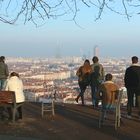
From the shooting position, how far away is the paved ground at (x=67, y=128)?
11891 millimetres

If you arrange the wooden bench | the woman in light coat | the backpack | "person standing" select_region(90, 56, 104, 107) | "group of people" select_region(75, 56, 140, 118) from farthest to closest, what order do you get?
the backpack
"person standing" select_region(90, 56, 104, 107)
the woman in light coat
the wooden bench
"group of people" select_region(75, 56, 140, 118)

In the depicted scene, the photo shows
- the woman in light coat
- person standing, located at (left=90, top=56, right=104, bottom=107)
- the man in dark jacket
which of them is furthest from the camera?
person standing, located at (left=90, top=56, right=104, bottom=107)

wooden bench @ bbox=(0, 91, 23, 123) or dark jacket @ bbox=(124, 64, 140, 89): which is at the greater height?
dark jacket @ bbox=(124, 64, 140, 89)

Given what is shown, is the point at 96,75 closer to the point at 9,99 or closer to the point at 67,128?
the point at 9,99

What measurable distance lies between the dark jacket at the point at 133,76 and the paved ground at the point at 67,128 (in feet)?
3.14

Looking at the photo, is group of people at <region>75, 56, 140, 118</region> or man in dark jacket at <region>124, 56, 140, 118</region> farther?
man in dark jacket at <region>124, 56, 140, 118</region>

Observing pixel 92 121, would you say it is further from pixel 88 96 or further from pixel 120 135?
pixel 88 96

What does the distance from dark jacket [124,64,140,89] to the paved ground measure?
37.7 inches

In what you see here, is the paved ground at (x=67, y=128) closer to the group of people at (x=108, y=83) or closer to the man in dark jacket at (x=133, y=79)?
the group of people at (x=108, y=83)

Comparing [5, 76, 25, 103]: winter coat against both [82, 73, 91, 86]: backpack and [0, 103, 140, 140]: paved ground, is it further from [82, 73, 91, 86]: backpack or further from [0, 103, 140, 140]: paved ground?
[82, 73, 91, 86]: backpack

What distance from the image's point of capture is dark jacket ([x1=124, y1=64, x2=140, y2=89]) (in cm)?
1410

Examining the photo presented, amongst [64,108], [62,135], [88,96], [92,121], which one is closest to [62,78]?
[88,96]

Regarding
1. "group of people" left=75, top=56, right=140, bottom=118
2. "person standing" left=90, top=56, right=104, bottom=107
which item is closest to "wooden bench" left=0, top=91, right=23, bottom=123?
"group of people" left=75, top=56, right=140, bottom=118

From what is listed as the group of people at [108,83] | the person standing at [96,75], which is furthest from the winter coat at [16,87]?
the person standing at [96,75]
